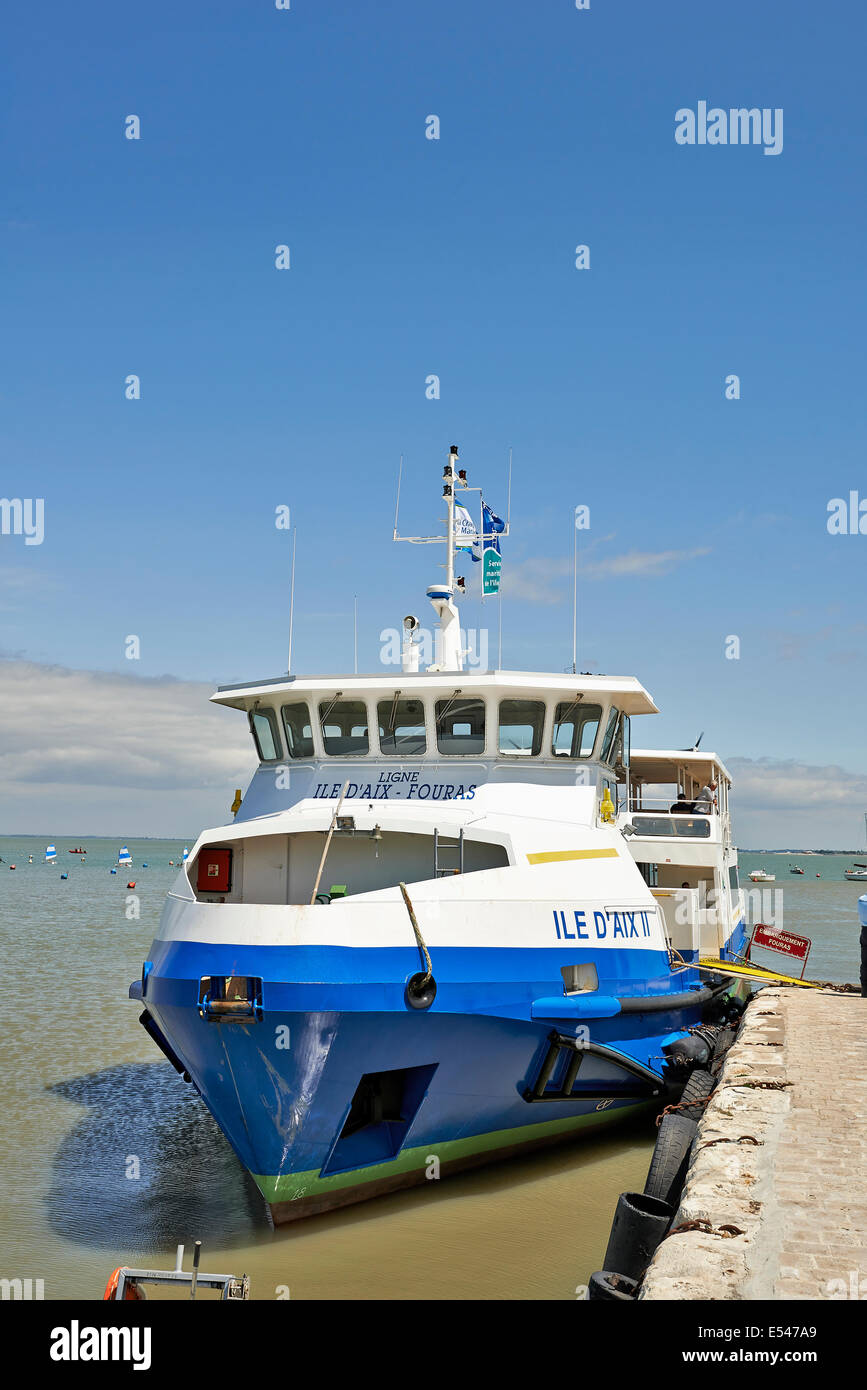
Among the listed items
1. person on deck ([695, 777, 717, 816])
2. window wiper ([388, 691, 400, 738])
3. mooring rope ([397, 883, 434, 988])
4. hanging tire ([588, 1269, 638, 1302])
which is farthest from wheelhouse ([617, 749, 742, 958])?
hanging tire ([588, 1269, 638, 1302])

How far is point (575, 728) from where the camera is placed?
13.1 metres

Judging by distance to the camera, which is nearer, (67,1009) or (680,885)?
(680,885)

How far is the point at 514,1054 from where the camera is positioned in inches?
409

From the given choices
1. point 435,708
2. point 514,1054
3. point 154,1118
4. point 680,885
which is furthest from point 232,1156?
point 680,885

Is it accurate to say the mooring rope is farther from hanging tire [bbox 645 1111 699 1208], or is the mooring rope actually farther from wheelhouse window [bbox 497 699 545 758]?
wheelhouse window [bbox 497 699 545 758]

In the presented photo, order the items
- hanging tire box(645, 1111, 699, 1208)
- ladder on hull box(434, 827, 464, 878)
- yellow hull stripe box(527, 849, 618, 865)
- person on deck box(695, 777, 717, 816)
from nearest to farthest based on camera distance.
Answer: hanging tire box(645, 1111, 699, 1208), ladder on hull box(434, 827, 464, 878), yellow hull stripe box(527, 849, 618, 865), person on deck box(695, 777, 717, 816)

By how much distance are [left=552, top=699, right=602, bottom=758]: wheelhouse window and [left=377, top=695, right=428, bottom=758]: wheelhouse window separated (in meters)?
1.66

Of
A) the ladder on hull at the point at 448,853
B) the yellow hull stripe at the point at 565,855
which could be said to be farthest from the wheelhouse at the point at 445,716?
the ladder on hull at the point at 448,853

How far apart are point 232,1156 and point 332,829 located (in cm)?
487

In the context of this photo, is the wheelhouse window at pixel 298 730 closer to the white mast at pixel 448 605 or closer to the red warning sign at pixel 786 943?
the white mast at pixel 448 605

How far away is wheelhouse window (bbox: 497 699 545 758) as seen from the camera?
12.7 metres

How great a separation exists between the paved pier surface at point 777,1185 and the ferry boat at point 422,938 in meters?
1.81

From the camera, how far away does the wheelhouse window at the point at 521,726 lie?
12.7 metres
